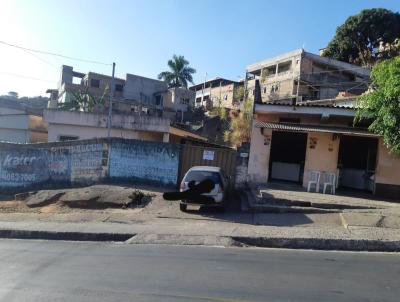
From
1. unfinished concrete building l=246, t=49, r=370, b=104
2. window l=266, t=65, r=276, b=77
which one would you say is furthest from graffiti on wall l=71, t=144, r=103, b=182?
window l=266, t=65, r=276, b=77

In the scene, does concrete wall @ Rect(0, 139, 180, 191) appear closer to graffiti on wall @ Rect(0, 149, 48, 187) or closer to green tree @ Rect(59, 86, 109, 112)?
graffiti on wall @ Rect(0, 149, 48, 187)

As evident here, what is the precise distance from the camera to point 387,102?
12836mm

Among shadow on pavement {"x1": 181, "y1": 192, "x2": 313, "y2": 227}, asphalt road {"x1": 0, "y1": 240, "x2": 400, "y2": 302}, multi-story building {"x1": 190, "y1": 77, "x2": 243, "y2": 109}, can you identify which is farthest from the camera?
multi-story building {"x1": 190, "y1": 77, "x2": 243, "y2": 109}

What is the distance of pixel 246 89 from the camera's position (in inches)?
2282

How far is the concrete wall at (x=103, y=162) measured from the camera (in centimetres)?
2011

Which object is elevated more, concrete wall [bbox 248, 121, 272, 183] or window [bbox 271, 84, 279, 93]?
window [bbox 271, 84, 279, 93]

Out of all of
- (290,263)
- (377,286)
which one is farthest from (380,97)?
(377,286)

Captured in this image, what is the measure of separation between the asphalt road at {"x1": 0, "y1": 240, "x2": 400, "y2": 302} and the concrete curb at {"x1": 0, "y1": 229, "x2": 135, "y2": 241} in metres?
1.49

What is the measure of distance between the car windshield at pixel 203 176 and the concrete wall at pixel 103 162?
15.7 ft

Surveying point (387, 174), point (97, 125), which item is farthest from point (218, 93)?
point (387, 174)

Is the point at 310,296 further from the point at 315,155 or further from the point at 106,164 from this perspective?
the point at 106,164

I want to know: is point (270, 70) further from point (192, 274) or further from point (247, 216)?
point (192, 274)

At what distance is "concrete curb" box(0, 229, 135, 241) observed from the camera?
37.9ft

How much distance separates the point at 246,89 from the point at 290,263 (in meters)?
51.0
